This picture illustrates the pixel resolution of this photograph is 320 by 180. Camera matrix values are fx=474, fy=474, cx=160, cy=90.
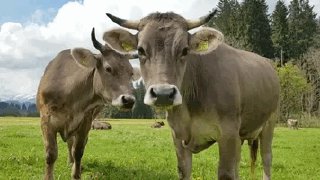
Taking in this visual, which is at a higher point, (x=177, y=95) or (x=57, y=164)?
(x=177, y=95)

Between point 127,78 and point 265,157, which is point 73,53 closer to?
point 127,78

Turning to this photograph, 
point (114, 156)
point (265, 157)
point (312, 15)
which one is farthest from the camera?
point (312, 15)

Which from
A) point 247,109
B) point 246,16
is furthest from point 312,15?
point 247,109

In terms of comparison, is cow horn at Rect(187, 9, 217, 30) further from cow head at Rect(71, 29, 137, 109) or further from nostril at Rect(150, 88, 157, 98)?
cow head at Rect(71, 29, 137, 109)

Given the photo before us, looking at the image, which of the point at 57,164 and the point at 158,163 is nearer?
the point at 57,164

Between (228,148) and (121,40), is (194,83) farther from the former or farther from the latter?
(121,40)

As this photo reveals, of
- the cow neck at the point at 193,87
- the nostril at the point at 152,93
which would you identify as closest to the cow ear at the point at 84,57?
the cow neck at the point at 193,87

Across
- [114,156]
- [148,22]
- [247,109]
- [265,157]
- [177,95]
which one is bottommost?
[114,156]

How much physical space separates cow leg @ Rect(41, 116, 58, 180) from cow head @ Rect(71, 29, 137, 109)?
1.24 m

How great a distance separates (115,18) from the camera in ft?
20.6

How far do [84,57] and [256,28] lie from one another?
7529 cm

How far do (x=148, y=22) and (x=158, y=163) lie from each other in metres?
8.16

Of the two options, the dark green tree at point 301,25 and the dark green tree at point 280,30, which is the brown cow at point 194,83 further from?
the dark green tree at point 301,25

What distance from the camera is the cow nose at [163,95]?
5089 millimetres
